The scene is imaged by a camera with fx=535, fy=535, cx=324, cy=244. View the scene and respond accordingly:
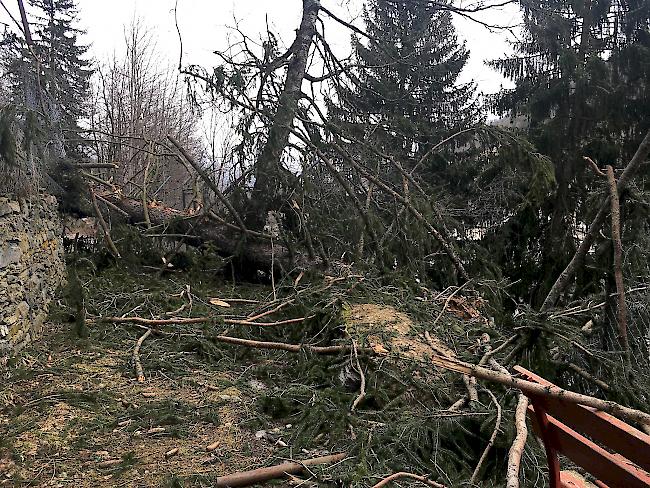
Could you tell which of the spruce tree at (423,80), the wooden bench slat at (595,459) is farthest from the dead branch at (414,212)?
the spruce tree at (423,80)

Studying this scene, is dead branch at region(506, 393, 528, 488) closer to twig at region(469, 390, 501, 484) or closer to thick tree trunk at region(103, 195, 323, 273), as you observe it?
twig at region(469, 390, 501, 484)

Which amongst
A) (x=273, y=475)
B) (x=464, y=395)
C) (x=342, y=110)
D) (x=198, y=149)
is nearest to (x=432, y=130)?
(x=342, y=110)

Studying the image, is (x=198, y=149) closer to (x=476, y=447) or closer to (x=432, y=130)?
(x=432, y=130)

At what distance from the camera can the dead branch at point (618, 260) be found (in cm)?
321

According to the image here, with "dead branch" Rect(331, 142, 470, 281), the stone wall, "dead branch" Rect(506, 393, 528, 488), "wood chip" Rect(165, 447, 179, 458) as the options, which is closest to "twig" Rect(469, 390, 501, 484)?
"dead branch" Rect(506, 393, 528, 488)

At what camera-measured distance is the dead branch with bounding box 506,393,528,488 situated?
1723 millimetres

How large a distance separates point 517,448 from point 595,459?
245 mm

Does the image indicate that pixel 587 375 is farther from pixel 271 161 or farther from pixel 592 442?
pixel 271 161

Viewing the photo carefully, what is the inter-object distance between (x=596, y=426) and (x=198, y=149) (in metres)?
16.5

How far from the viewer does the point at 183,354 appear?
4.73m

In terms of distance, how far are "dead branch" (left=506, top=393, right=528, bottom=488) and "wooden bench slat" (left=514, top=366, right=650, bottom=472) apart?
0.11 m

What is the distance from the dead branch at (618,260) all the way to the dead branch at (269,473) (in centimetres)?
191

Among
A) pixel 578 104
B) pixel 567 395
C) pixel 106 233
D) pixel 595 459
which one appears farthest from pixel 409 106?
pixel 595 459

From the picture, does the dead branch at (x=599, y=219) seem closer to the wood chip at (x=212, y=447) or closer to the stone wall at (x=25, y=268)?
the wood chip at (x=212, y=447)
